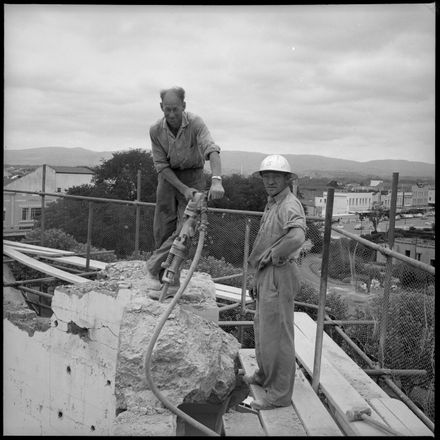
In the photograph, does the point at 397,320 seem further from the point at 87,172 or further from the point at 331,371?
the point at 87,172

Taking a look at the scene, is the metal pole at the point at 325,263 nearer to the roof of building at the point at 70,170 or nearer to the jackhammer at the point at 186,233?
the jackhammer at the point at 186,233

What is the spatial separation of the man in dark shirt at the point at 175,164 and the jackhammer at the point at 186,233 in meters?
0.12

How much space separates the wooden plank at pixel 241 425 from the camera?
4.30 meters

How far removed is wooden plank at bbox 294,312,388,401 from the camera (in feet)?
12.9

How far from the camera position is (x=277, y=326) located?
358cm

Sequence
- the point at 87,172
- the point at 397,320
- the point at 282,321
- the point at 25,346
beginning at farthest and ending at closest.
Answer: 1. the point at 87,172
2. the point at 397,320
3. the point at 25,346
4. the point at 282,321

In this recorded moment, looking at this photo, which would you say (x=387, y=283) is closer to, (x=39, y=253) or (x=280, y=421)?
(x=280, y=421)

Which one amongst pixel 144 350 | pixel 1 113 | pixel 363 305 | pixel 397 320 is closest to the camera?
pixel 1 113

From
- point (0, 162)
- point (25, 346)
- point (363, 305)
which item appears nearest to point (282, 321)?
point (0, 162)

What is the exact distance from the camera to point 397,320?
32.7ft

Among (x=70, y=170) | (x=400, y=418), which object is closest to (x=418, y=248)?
(x=400, y=418)

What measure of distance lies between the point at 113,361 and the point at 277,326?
58.1 inches

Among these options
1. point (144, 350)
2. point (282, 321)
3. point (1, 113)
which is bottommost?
point (144, 350)

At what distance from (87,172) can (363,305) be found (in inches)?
379
